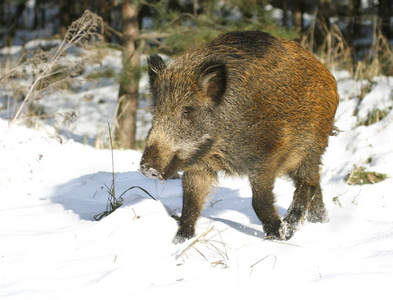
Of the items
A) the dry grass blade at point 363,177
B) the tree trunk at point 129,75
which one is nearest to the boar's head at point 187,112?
the dry grass blade at point 363,177

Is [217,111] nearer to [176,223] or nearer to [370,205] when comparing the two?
[176,223]

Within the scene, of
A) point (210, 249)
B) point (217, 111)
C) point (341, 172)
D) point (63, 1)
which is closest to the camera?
point (210, 249)

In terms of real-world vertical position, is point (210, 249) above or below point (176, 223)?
above

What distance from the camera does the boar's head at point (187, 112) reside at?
3391mm

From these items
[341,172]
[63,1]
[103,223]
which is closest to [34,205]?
[103,223]

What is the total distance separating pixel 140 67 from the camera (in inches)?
308

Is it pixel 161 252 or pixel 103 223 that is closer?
pixel 161 252

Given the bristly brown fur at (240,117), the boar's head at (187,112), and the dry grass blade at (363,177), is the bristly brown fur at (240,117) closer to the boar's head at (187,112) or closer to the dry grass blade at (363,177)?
the boar's head at (187,112)

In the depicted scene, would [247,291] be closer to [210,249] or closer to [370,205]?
[210,249]

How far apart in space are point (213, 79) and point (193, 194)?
897 mm

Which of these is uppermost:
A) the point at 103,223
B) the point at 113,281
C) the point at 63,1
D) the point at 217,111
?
the point at 217,111

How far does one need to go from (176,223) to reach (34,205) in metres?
1.31

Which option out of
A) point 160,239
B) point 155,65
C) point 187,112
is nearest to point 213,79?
point 187,112

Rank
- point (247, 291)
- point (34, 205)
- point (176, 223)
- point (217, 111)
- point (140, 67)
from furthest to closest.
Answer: point (140, 67)
point (34, 205)
point (176, 223)
point (217, 111)
point (247, 291)
